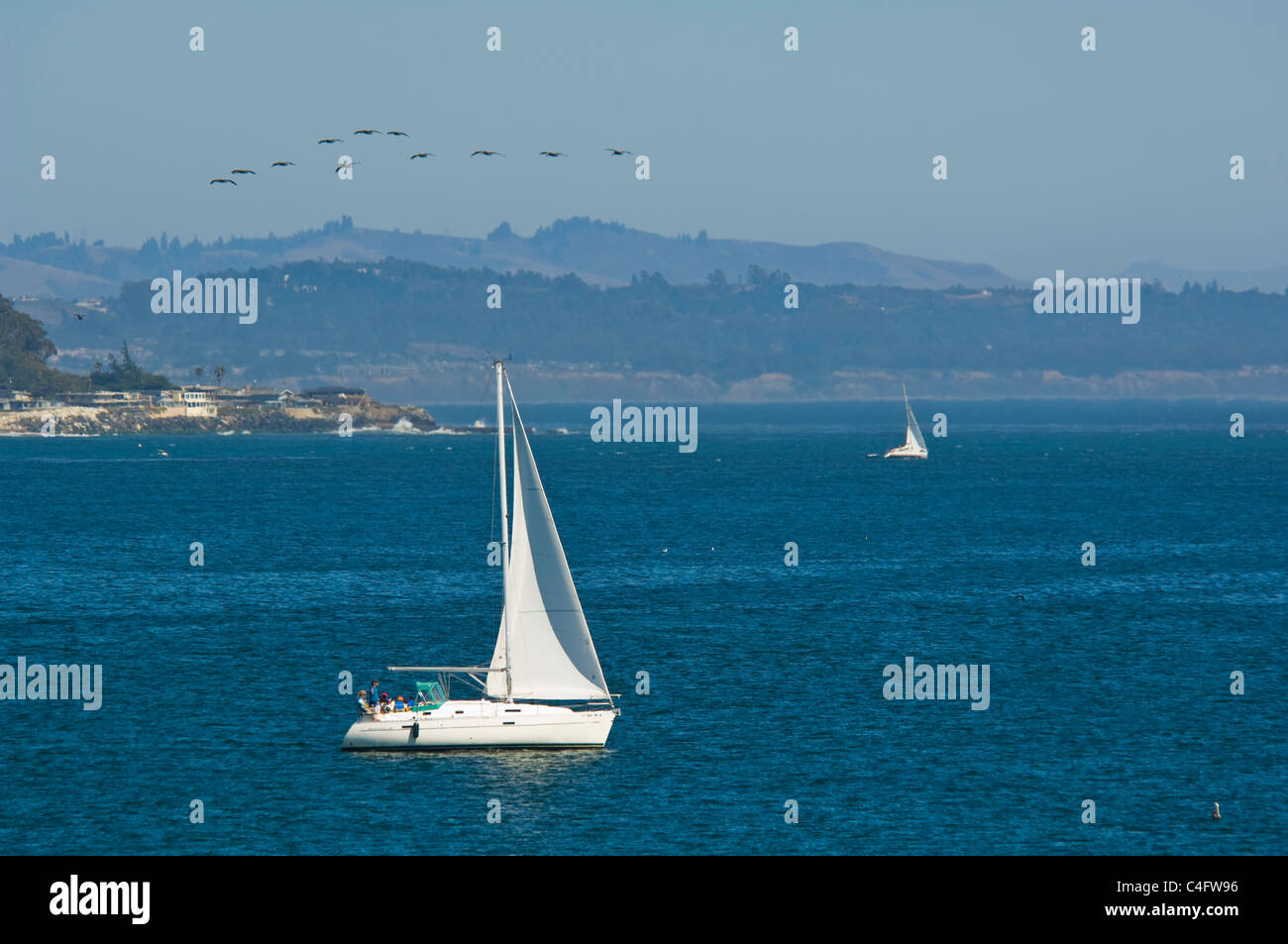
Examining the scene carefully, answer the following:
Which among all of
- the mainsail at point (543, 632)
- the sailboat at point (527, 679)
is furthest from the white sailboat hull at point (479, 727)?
the mainsail at point (543, 632)

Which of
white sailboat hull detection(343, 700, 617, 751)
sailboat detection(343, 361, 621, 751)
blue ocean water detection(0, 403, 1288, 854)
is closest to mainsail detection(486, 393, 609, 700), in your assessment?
sailboat detection(343, 361, 621, 751)

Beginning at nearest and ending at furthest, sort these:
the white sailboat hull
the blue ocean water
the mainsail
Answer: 1. the blue ocean water
2. the white sailboat hull
3. the mainsail

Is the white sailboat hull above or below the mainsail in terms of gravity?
below

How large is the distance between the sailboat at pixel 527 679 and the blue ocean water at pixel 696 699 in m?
0.97

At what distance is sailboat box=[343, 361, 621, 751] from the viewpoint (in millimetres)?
61406

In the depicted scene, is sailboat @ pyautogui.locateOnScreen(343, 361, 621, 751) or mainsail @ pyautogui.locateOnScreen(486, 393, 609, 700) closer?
sailboat @ pyautogui.locateOnScreen(343, 361, 621, 751)

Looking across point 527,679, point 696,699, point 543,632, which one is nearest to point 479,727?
point 527,679

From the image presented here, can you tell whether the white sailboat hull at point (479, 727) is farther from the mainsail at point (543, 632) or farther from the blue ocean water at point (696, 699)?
the mainsail at point (543, 632)

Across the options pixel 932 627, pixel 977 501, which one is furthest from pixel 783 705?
pixel 977 501

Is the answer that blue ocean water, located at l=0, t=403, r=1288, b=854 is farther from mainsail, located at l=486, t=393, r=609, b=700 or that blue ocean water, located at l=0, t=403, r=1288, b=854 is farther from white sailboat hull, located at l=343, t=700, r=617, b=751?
mainsail, located at l=486, t=393, r=609, b=700

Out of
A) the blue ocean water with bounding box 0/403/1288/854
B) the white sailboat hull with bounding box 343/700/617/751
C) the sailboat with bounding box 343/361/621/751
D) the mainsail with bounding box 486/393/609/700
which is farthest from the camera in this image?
the mainsail with bounding box 486/393/609/700

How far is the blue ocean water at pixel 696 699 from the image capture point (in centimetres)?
A: 5369

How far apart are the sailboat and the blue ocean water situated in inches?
38.4
